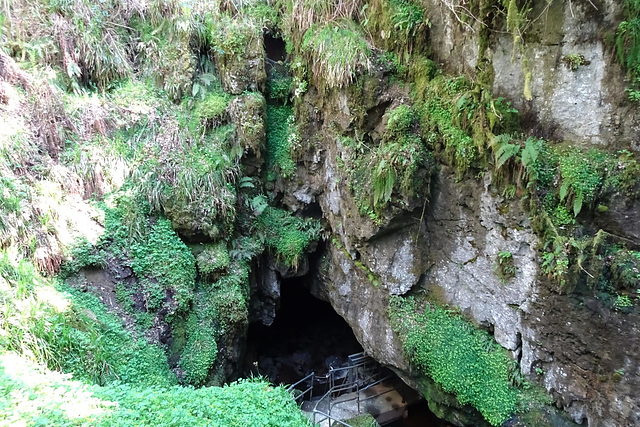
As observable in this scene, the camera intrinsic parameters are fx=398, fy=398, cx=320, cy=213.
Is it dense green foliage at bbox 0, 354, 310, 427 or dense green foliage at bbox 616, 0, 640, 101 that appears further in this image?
dense green foliage at bbox 616, 0, 640, 101

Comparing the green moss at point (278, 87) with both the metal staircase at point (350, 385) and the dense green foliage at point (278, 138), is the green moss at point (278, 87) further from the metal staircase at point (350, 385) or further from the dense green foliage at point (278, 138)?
the metal staircase at point (350, 385)

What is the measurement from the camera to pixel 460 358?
6.32 metres

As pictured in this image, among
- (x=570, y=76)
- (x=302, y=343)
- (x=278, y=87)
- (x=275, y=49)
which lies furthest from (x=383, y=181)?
(x=302, y=343)

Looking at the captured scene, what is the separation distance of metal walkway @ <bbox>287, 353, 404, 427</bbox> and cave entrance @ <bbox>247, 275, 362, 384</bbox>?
806 mm

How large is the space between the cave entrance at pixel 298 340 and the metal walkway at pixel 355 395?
31.7 inches

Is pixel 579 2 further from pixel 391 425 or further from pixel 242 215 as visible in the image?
pixel 391 425

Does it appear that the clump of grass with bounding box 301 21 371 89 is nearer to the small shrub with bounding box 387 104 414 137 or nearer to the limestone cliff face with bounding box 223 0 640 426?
the limestone cliff face with bounding box 223 0 640 426

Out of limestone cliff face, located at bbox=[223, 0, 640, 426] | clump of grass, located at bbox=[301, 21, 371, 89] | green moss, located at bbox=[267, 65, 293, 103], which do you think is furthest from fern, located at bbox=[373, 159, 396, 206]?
green moss, located at bbox=[267, 65, 293, 103]

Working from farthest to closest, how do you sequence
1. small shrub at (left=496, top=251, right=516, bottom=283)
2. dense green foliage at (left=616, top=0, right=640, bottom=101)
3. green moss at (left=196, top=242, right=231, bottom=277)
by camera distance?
1. green moss at (left=196, top=242, right=231, bottom=277)
2. small shrub at (left=496, top=251, right=516, bottom=283)
3. dense green foliage at (left=616, top=0, right=640, bottom=101)

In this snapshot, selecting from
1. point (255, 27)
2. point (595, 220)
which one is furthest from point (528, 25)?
point (255, 27)

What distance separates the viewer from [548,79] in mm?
5309

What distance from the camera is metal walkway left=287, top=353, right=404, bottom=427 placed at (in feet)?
27.3

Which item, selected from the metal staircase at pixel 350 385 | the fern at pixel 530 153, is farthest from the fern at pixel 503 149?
the metal staircase at pixel 350 385

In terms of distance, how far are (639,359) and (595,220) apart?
5.56ft
